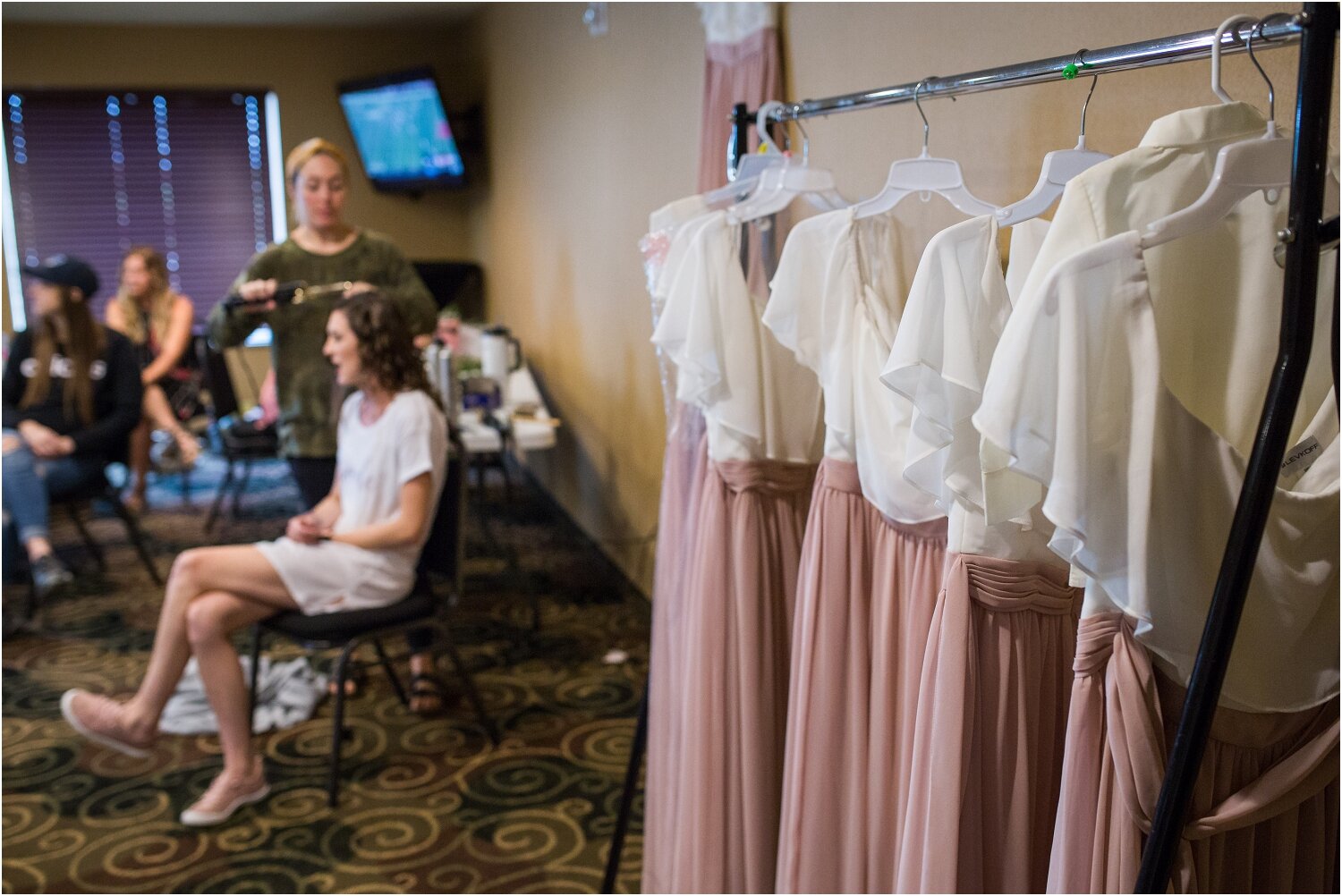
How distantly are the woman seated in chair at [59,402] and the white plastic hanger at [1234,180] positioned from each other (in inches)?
154

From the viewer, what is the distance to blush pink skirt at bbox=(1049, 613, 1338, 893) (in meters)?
0.97

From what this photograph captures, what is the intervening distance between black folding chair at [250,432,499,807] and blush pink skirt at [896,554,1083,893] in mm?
1679

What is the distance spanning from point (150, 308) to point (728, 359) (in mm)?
5011

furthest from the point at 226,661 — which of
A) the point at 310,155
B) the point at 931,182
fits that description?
the point at 931,182

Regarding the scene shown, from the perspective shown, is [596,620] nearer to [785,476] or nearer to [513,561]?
[513,561]

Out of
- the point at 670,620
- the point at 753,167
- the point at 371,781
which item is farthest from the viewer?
the point at 371,781

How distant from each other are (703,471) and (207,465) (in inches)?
223

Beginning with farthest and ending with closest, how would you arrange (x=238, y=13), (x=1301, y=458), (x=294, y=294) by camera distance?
1. (x=238, y=13)
2. (x=294, y=294)
3. (x=1301, y=458)

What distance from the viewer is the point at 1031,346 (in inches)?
34.9

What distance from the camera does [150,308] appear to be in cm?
573

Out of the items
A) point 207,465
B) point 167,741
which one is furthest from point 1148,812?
point 207,465

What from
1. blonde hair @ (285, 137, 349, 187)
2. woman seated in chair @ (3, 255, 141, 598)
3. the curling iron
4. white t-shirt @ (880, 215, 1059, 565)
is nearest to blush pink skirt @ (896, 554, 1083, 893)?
white t-shirt @ (880, 215, 1059, 565)

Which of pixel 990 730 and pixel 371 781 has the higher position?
pixel 990 730

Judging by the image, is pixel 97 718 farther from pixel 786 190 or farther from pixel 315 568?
pixel 786 190
